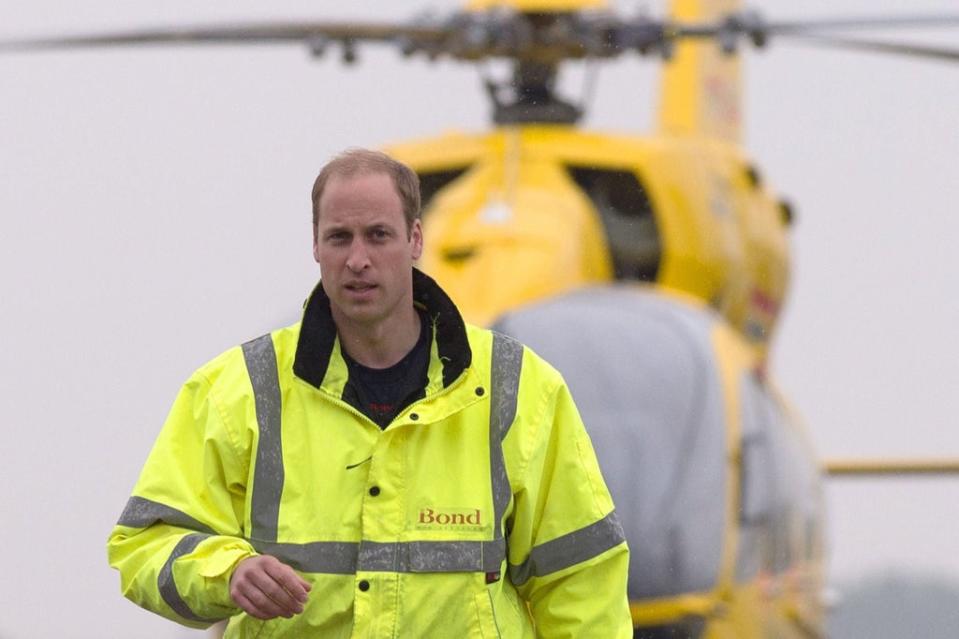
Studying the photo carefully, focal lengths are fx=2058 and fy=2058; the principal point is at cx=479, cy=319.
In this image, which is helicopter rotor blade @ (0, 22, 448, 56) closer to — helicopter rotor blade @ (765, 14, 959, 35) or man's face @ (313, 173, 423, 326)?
helicopter rotor blade @ (765, 14, 959, 35)

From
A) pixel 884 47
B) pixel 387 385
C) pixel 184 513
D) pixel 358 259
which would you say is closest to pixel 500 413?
pixel 387 385

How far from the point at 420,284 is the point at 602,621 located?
1.48ft

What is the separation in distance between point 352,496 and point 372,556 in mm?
71

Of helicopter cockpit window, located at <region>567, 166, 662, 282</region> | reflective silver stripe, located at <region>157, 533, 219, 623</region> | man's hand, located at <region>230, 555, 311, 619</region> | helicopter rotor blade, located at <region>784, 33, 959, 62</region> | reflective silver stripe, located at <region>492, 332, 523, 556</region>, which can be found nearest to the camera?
man's hand, located at <region>230, 555, 311, 619</region>

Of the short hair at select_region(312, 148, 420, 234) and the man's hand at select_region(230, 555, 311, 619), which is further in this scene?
the short hair at select_region(312, 148, 420, 234)

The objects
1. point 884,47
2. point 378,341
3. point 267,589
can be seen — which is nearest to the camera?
point 267,589

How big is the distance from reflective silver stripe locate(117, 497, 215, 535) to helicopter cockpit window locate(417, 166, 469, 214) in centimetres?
547

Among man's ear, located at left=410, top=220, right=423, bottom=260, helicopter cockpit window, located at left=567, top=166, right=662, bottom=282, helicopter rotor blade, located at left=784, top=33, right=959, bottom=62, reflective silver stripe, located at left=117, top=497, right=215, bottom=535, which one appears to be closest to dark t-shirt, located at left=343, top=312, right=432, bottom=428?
man's ear, located at left=410, top=220, right=423, bottom=260

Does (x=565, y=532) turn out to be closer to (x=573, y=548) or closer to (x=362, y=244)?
(x=573, y=548)

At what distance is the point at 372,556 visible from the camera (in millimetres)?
2293

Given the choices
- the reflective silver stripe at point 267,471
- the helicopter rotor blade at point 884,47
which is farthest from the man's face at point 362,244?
the helicopter rotor blade at point 884,47

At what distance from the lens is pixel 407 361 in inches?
93.6

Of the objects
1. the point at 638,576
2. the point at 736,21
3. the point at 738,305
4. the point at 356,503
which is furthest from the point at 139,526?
the point at 738,305

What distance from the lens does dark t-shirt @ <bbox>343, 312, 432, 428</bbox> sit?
2.33 metres
